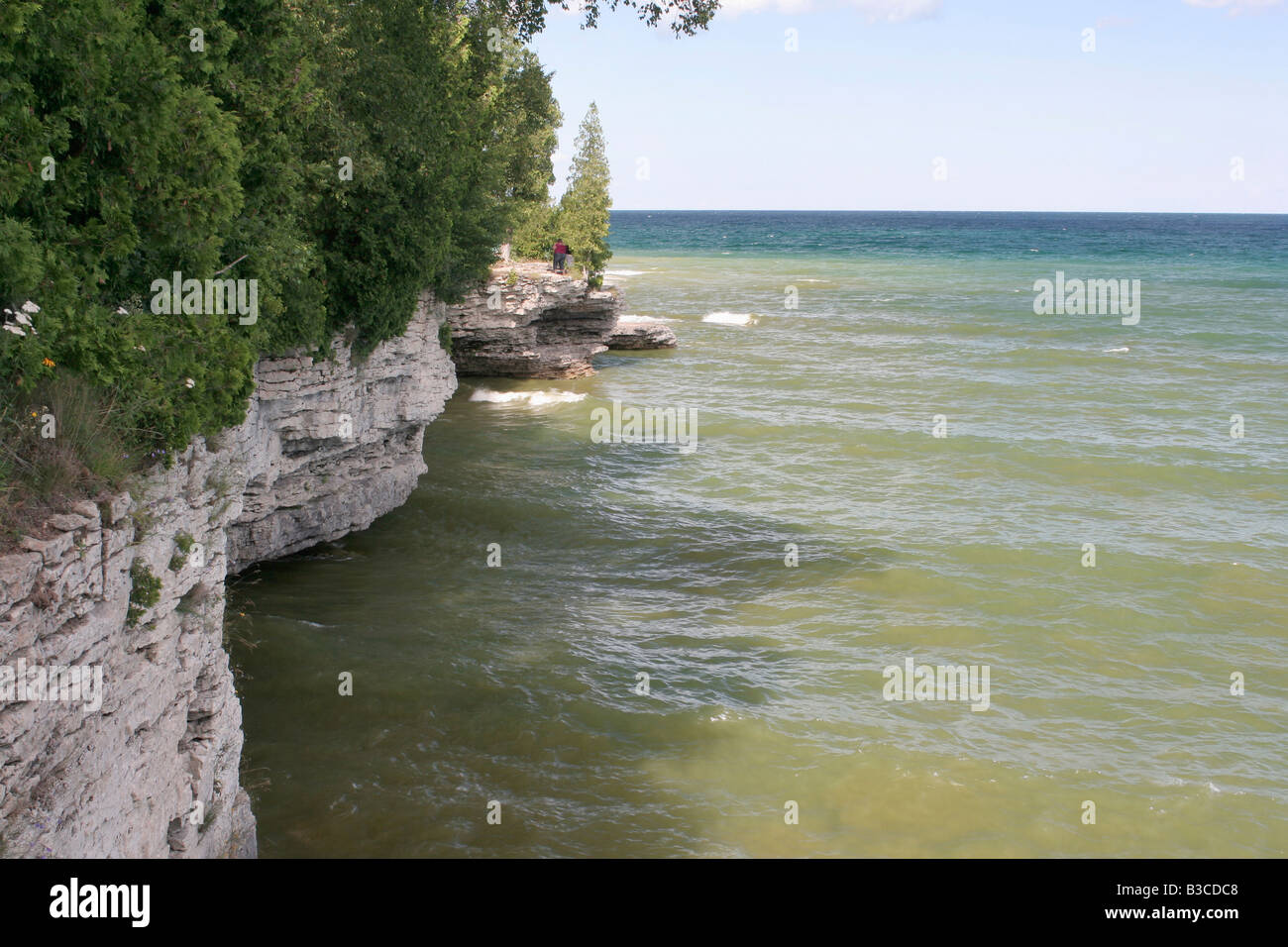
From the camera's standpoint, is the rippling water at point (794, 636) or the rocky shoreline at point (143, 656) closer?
the rocky shoreline at point (143, 656)

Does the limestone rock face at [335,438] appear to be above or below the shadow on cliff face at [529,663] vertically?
above

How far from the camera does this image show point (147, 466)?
27.5ft

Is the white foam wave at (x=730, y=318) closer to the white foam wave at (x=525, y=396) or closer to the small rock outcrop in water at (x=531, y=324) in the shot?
the small rock outcrop in water at (x=531, y=324)

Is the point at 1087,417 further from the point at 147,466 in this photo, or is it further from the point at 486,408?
the point at 147,466

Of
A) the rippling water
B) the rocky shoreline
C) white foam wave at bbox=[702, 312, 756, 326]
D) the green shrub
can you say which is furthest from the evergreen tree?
the green shrub

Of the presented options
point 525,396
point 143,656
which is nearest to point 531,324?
point 525,396

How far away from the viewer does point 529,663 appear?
16.4 meters

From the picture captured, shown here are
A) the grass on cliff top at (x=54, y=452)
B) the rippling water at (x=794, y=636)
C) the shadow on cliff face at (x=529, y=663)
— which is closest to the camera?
the grass on cliff top at (x=54, y=452)

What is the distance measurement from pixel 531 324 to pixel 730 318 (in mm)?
22518

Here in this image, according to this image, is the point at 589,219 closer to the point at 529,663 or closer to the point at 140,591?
the point at 529,663

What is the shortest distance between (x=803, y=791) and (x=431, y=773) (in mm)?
4804

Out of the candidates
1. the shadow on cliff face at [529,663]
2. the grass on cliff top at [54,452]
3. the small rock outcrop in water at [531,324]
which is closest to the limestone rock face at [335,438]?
the shadow on cliff face at [529,663]

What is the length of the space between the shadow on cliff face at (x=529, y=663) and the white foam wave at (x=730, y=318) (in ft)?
108

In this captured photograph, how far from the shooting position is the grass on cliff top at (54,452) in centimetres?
691
